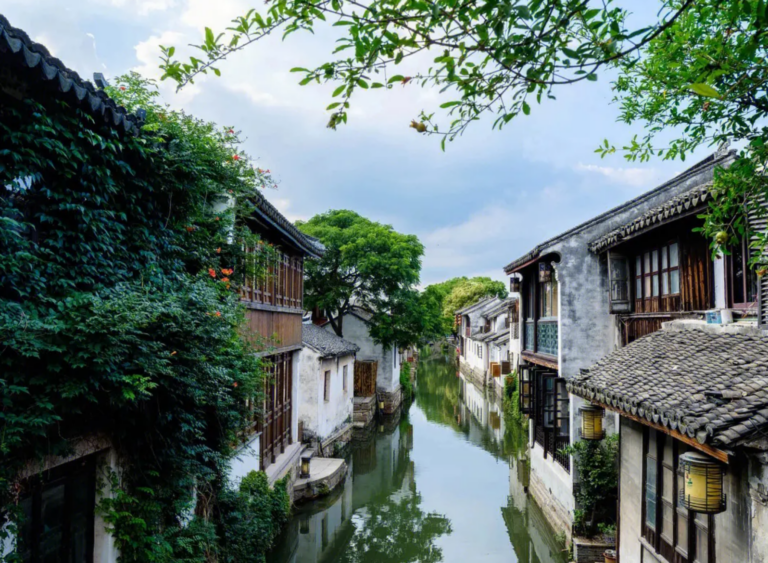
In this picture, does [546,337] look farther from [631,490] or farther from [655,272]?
[631,490]

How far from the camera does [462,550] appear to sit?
11859mm

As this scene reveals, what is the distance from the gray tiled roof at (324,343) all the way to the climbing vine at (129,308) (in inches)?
442

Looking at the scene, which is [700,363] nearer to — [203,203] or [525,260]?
[203,203]

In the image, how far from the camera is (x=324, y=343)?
20.6m

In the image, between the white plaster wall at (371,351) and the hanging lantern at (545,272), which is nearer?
the hanging lantern at (545,272)

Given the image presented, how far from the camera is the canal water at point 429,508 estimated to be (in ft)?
38.4

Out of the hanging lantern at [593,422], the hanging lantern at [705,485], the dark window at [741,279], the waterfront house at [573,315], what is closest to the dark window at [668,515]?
the hanging lantern at [705,485]

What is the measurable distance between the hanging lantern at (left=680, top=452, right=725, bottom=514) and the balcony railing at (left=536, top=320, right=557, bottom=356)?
25.1 feet

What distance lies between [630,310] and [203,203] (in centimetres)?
832

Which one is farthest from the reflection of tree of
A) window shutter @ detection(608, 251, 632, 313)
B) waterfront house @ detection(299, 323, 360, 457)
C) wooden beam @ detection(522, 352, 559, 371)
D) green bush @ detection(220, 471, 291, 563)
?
window shutter @ detection(608, 251, 632, 313)

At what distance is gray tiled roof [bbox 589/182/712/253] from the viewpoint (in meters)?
7.36

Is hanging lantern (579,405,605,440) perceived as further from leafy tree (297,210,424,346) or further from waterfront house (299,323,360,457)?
leafy tree (297,210,424,346)

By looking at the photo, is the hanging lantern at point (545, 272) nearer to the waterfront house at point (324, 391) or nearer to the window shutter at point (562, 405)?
the window shutter at point (562, 405)

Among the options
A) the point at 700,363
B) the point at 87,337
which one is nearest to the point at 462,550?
the point at 700,363
